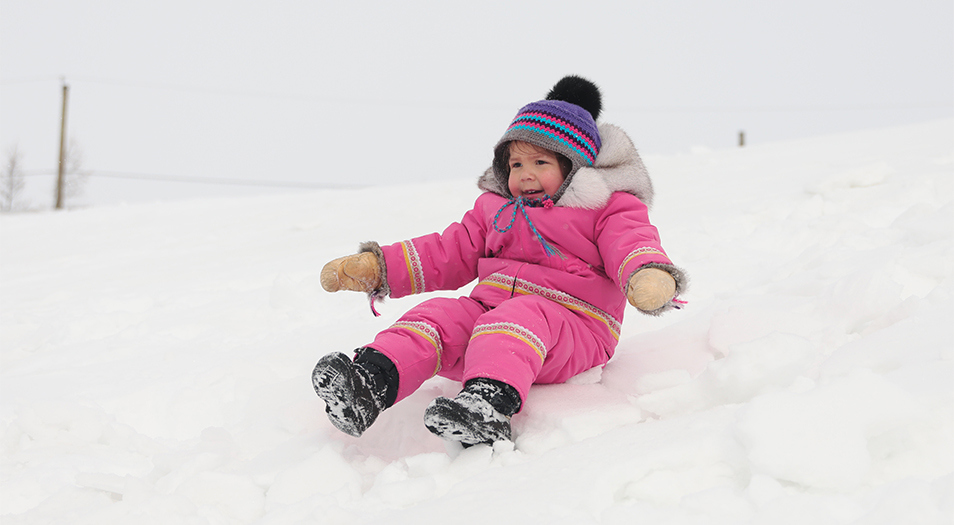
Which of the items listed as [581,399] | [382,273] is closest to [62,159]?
[382,273]

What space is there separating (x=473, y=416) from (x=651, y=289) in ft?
1.43

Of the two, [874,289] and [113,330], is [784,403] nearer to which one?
[874,289]

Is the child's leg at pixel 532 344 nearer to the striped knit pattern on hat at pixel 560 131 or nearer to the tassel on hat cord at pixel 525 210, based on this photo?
the tassel on hat cord at pixel 525 210

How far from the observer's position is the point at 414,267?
1.93 m

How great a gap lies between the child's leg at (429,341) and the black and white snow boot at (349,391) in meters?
0.08

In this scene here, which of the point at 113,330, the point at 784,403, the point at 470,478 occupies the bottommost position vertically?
the point at 113,330

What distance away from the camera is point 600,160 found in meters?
1.96

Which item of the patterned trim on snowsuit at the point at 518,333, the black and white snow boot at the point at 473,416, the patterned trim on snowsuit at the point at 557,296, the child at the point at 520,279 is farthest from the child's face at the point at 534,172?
the black and white snow boot at the point at 473,416

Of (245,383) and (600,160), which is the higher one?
(600,160)

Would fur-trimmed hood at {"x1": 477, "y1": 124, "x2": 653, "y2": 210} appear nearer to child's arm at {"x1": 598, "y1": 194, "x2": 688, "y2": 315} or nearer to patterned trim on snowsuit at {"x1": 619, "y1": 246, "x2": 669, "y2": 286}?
child's arm at {"x1": 598, "y1": 194, "x2": 688, "y2": 315}

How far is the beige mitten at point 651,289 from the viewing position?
1350 millimetres

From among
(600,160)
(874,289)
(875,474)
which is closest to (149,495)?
(875,474)

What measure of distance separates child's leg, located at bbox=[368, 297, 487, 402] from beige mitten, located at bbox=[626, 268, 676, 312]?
0.47m

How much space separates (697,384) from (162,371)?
1.67 m
